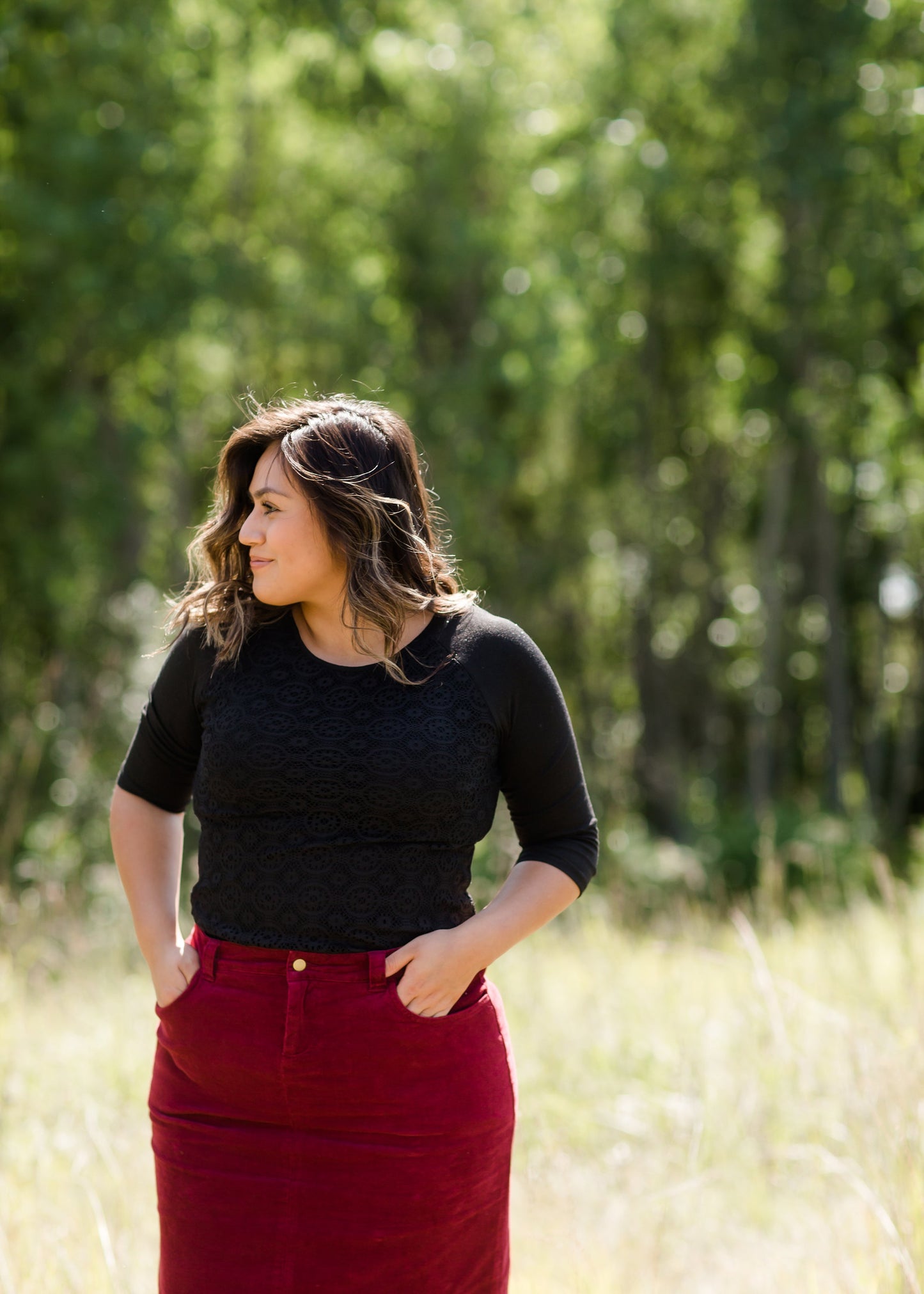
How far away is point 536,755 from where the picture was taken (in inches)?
82.3

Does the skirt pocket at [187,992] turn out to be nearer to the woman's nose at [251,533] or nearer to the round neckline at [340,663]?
the round neckline at [340,663]

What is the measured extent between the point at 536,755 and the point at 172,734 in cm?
68

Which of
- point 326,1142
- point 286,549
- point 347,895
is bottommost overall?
point 326,1142

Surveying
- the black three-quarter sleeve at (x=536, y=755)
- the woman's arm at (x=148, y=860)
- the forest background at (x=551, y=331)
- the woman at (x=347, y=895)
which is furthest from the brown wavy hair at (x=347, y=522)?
the forest background at (x=551, y=331)

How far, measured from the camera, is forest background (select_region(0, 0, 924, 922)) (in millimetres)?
12531

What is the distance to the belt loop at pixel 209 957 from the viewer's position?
Result: 2000 millimetres

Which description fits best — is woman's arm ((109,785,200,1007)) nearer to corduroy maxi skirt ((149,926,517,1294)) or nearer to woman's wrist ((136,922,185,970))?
woman's wrist ((136,922,185,970))

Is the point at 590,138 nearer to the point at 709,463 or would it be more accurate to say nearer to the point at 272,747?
the point at 709,463

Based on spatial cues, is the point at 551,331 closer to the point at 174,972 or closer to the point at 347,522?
the point at 347,522

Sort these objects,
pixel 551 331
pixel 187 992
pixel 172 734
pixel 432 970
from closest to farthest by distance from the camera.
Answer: pixel 432 970 < pixel 187 992 < pixel 172 734 < pixel 551 331

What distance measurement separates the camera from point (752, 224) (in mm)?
17406

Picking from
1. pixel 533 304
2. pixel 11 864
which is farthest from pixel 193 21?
pixel 11 864

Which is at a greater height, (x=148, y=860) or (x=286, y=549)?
(x=286, y=549)

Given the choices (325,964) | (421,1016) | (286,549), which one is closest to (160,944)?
(325,964)
